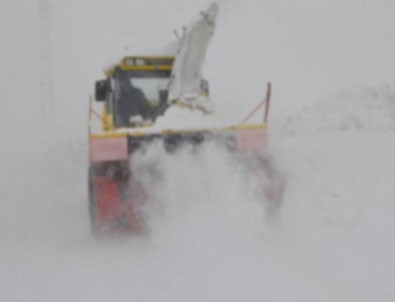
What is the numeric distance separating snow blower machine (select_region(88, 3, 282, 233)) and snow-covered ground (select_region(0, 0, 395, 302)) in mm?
182

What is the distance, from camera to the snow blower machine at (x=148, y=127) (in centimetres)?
440

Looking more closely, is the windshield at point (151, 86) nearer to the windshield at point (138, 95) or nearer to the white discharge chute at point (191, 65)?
the windshield at point (138, 95)

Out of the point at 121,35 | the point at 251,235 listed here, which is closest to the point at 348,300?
the point at 251,235

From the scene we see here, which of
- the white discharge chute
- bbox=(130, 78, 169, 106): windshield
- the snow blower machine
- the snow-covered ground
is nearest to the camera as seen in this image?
the snow-covered ground

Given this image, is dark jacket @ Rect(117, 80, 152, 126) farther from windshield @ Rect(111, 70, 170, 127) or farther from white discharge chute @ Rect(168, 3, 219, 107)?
white discharge chute @ Rect(168, 3, 219, 107)

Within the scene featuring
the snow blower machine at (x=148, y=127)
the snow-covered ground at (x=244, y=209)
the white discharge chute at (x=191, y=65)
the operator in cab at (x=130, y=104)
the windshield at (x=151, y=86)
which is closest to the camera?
the snow-covered ground at (x=244, y=209)

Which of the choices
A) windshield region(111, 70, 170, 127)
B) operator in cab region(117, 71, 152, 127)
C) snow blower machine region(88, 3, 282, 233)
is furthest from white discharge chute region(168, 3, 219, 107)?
operator in cab region(117, 71, 152, 127)

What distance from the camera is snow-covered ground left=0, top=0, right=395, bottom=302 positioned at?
3387mm

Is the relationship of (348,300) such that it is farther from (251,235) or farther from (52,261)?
(52,261)

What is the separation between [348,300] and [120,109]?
11.6ft

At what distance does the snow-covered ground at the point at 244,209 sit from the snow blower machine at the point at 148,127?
0.60ft

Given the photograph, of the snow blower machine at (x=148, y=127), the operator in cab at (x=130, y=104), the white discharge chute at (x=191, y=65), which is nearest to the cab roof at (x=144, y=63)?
the snow blower machine at (x=148, y=127)

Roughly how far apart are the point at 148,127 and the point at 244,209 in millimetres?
1345

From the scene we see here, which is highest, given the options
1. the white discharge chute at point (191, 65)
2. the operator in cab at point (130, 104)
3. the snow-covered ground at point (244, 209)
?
the white discharge chute at point (191, 65)
